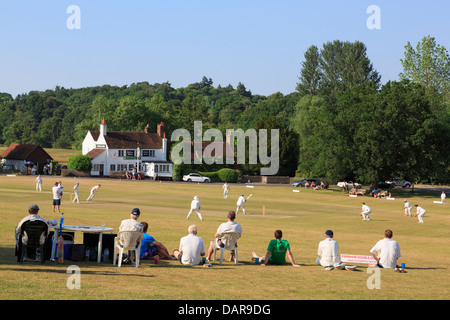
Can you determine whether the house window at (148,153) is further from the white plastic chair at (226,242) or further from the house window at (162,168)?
the white plastic chair at (226,242)

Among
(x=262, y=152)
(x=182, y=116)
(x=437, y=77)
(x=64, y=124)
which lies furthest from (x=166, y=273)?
(x=64, y=124)

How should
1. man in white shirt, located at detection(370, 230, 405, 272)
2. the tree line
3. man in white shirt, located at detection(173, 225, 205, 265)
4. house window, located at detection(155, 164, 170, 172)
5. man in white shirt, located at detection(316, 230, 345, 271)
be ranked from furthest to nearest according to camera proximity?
house window, located at detection(155, 164, 170, 172), the tree line, man in white shirt, located at detection(370, 230, 405, 272), man in white shirt, located at detection(316, 230, 345, 271), man in white shirt, located at detection(173, 225, 205, 265)

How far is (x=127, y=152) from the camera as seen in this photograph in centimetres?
10844

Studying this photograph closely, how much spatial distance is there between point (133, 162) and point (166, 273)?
314ft

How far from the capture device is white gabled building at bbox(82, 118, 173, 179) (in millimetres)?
105312

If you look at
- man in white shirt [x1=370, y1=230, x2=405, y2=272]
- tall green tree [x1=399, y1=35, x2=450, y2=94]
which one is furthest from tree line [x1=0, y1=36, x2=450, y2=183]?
man in white shirt [x1=370, y1=230, x2=405, y2=272]

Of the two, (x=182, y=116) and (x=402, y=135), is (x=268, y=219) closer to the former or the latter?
(x=402, y=135)

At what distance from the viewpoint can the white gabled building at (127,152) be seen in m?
Answer: 105

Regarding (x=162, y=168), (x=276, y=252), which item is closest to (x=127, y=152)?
(x=162, y=168)

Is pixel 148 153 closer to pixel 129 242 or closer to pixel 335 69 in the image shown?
pixel 335 69

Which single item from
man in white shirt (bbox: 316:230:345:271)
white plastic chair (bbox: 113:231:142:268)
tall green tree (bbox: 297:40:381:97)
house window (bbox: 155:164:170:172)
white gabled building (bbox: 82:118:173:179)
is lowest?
man in white shirt (bbox: 316:230:345:271)

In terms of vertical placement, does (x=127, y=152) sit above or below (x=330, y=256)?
above

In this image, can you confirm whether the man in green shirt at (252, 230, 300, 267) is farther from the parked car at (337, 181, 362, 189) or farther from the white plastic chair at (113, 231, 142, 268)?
the parked car at (337, 181, 362, 189)
